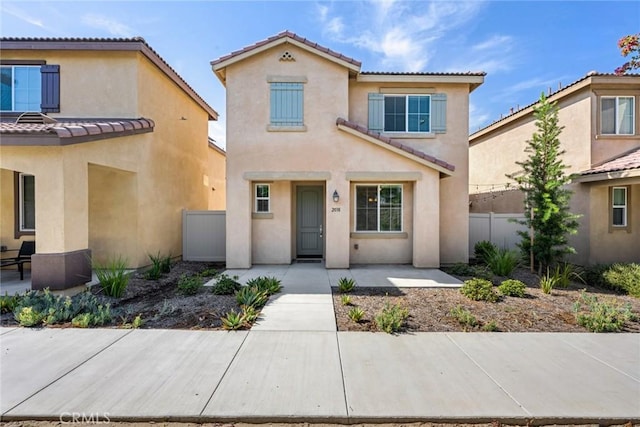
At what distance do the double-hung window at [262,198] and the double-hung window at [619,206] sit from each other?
1338cm

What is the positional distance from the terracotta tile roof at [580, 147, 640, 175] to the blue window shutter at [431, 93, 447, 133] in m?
5.75

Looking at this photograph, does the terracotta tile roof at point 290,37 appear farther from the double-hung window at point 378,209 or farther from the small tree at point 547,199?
the small tree at point 547,199

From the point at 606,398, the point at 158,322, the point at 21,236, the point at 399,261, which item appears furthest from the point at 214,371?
the point at 21,236

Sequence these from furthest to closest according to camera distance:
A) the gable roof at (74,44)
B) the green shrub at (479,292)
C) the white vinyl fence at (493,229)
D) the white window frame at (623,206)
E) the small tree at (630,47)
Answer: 1. the white vinyl fence at (493,229)
2. the white window frame at (623,206)
3. the gable roof at (74,44)
4. the green shrub at (479,292)
5. the small tree at (630,47)

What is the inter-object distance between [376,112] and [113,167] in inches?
362

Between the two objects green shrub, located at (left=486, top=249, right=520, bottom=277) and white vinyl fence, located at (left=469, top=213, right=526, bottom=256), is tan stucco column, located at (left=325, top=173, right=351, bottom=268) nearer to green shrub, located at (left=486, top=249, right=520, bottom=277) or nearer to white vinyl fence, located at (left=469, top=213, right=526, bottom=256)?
green shrub, located at (left=486, top=249, right=520, bottom=277)

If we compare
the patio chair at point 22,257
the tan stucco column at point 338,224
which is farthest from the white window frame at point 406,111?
the patio chair at point 22,257

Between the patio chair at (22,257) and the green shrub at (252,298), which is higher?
the patio chair at (22,257)

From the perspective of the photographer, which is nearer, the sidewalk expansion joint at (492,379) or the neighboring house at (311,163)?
the sidewalk expansion joint at (492,379)

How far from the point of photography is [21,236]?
9906 mm

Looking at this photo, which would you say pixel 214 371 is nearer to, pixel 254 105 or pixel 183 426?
pixel 183 426

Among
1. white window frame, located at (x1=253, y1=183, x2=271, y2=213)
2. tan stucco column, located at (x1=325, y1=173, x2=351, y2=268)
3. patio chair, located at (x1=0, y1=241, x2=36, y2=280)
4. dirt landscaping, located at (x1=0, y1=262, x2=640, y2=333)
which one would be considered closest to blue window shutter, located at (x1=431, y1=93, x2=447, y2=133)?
tan stucco column, located at (x1=325, y1=173, x2=351, y2=268)

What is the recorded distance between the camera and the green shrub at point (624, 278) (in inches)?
312

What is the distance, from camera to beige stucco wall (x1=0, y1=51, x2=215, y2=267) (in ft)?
23.3
